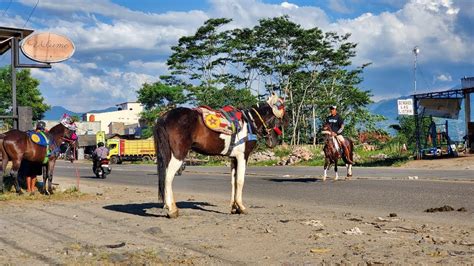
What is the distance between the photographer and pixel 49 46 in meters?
16.7

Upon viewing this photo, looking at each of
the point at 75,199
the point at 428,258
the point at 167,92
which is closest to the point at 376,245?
the point at 428,258

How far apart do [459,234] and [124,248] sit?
4718 mm

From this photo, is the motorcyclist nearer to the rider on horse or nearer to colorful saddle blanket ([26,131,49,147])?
colorful saddle blanket ([26,131,49,147])

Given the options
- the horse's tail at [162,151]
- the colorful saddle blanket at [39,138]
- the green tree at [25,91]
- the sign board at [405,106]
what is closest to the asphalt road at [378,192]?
the horse's tail at [162,151]

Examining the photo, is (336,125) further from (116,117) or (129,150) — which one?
(116,117)

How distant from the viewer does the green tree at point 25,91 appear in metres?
66.6

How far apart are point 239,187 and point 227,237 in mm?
2580

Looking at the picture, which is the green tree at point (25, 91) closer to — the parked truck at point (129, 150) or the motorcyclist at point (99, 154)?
the parked truck at point (129, 150)

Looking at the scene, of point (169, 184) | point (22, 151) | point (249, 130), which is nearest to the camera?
point (169, 184)

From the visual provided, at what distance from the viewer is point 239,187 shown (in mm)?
10461

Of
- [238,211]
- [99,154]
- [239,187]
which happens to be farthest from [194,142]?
[99,154]

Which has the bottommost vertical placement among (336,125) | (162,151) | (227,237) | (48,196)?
(227,237)

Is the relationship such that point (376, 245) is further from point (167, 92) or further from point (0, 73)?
point (167, 92)

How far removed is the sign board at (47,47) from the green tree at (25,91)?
51.6 metres
